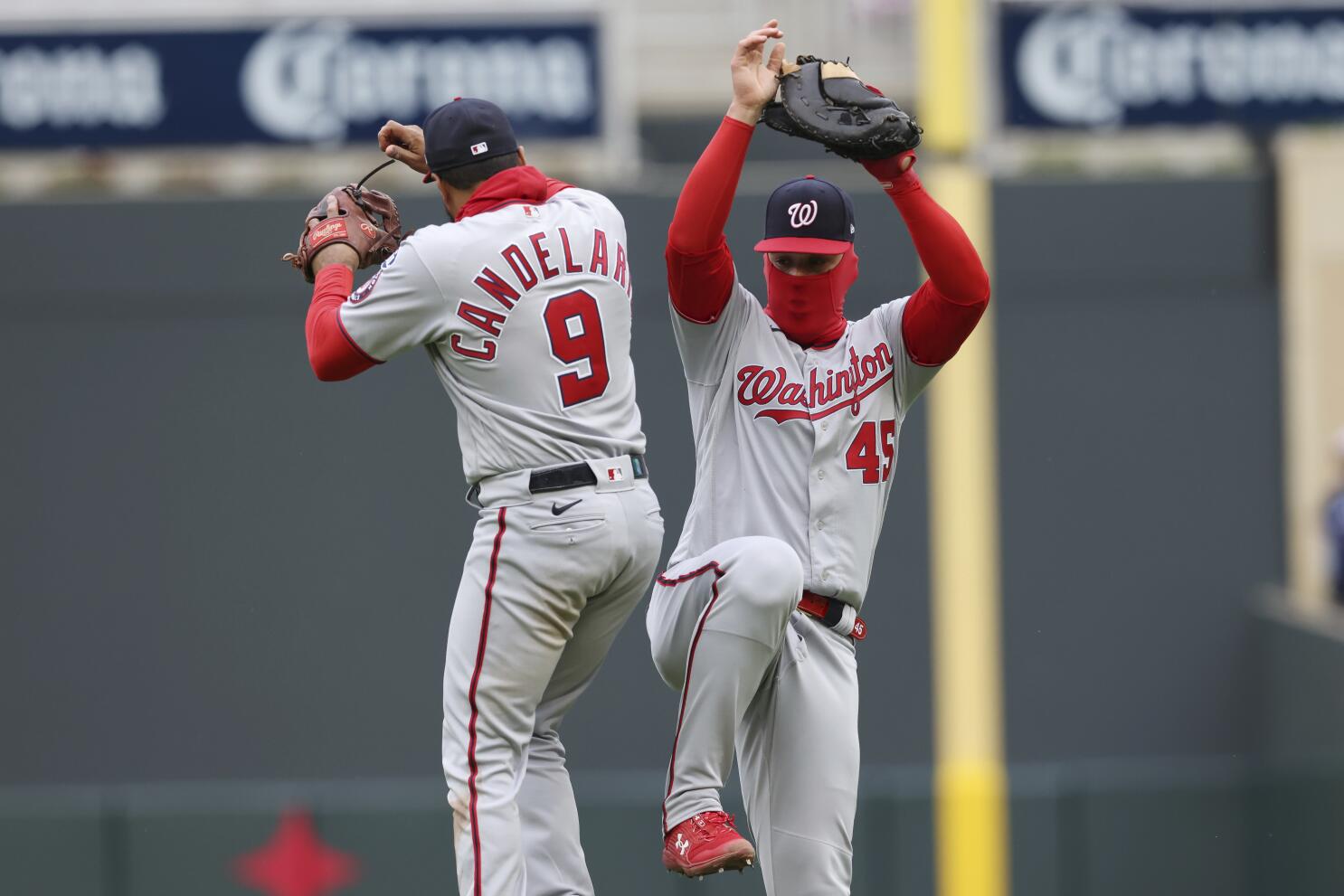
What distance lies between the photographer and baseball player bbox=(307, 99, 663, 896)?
12.9 ft

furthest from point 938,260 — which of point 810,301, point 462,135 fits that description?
point 462,135

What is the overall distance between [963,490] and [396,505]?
308 centimetres

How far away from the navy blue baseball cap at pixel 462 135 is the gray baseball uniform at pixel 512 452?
14 centimetres

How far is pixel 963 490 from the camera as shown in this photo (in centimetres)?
1046

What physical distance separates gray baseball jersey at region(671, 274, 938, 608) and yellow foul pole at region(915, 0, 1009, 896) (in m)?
6.12

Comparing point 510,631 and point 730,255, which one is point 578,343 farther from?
point 510,631

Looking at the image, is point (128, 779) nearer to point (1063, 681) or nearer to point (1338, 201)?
point (1063, 681)

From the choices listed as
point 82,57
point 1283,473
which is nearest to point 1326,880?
point 1283,473

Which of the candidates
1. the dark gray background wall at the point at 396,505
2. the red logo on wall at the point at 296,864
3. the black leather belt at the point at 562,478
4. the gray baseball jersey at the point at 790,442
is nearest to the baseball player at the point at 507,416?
the black leather belt at the point at 562,478

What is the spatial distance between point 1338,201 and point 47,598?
726cm

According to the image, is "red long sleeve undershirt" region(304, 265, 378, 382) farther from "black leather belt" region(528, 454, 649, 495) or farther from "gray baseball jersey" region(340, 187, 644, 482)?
"black leather belt" region(528, 454, 649, 495)

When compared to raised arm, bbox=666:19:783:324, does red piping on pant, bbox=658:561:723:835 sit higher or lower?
lower

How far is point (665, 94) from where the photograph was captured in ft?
34.5

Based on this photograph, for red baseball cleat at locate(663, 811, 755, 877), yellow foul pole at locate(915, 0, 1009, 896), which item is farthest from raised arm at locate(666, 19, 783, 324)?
yellow foul pole at locate(915, 0, 1009, 896)
